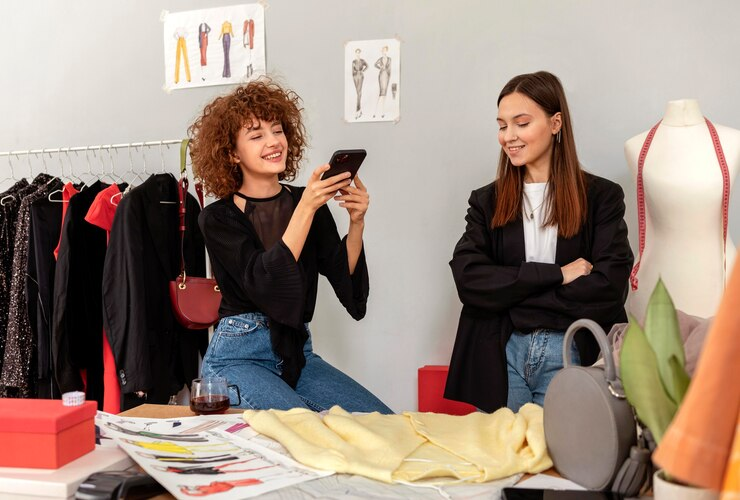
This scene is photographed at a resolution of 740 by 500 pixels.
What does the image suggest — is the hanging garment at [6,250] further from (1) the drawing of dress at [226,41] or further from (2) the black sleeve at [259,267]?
(2) the black sleeve at [259,267]

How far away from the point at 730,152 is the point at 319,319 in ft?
6.36

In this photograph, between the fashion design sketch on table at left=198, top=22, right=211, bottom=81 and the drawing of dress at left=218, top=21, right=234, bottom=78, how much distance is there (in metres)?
0.08

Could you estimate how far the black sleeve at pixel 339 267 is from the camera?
2617 mm

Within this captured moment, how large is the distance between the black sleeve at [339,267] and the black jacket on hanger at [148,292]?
2.84 ft

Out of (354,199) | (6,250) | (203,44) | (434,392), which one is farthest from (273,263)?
(203,44)

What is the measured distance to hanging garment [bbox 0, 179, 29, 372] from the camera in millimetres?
3363

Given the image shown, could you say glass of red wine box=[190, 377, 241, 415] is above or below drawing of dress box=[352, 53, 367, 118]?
below

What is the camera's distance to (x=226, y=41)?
3.69m

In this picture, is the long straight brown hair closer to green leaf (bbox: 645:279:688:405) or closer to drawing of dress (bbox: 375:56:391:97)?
drawing of dress (bbox: 375:56:391:97)

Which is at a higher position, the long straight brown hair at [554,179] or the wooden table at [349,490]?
the long straight brown hair at [554,179]

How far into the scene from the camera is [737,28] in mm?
3078

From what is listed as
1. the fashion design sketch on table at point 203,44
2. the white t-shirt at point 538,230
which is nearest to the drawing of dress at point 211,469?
the white t-shirt at point 538,230

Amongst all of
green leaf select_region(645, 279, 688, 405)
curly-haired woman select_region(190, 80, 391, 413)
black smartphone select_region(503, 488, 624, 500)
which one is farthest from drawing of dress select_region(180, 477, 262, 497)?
curly-haired woman select_region(190, 80, 391, 413)

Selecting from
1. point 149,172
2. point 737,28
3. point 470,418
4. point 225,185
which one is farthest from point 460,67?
point 470,418
